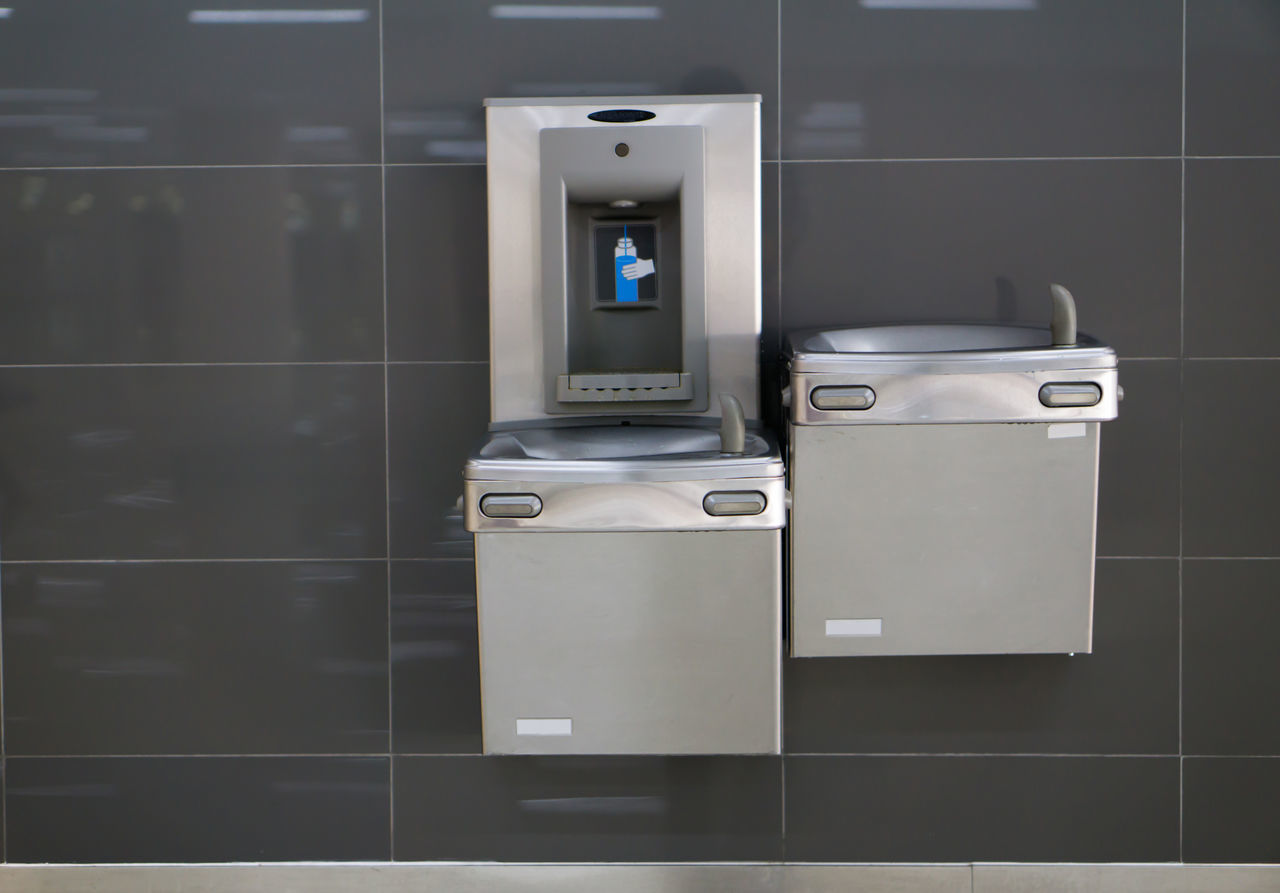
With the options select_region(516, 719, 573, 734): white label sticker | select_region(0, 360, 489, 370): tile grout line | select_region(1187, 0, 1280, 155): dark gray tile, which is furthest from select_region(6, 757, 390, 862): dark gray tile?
select_region(1187, 0, 1280, 155): dark gray tile

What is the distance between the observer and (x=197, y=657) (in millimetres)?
2221

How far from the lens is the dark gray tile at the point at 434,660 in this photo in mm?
2203

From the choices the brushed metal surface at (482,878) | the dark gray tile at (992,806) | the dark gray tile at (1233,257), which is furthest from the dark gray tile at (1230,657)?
the brushed metal surface at (482,878)

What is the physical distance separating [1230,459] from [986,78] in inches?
35.5

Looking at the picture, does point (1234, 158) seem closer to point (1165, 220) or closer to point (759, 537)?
point (1165, 220)

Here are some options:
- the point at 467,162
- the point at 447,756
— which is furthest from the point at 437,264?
the point at 447,756

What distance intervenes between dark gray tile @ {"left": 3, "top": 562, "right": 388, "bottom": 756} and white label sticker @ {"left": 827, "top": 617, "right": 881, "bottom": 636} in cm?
92

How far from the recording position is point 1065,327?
1.88 metres

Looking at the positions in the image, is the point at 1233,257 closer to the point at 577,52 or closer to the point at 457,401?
the point at 577,52

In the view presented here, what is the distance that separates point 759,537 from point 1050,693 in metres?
0.89

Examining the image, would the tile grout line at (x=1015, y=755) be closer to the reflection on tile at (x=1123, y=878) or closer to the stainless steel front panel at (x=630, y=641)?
the reflection on tile at (x=1123, y=878)

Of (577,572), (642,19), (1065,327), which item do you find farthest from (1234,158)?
(577,572)

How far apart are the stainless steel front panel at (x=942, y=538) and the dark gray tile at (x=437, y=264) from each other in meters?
0.74

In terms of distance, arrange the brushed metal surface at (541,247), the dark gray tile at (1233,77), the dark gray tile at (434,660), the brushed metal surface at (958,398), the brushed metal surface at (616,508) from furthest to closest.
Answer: the dark gray tile at (434,660), the dark gray tile at (1233,77), the brushed metal surface at (541,247), the brushed metal surface at (958,398), the brushed metal surface at (616,508)
